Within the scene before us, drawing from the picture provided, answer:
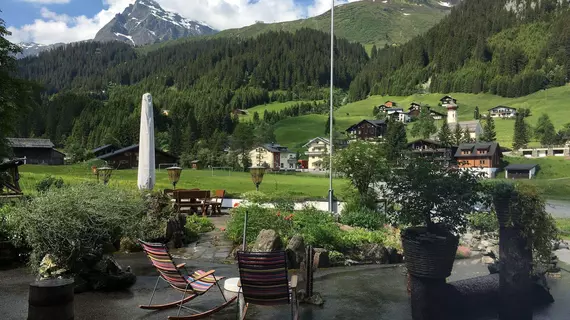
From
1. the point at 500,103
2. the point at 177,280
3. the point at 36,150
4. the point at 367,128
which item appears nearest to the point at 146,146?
the point at 177,280

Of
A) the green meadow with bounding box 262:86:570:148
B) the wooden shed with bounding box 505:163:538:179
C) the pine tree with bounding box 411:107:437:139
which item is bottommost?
the wooden shed with bounding box 505:163:538:179

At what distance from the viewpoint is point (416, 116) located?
142m

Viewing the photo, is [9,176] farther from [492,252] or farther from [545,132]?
[545,132]

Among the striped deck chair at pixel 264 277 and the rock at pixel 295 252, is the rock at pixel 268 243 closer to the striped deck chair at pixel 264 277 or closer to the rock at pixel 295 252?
the rock at pixel 295 252

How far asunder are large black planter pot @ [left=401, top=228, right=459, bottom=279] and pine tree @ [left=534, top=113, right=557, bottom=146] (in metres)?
99.8

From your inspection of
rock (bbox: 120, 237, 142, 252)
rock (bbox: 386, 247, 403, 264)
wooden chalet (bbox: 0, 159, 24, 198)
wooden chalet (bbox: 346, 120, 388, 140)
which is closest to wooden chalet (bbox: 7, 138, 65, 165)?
wooden chalet (bbox: 0, 159, 24, 198)

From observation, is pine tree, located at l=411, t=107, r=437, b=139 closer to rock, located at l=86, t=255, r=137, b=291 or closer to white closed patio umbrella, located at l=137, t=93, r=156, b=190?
white closed patio umbrella, located at l=137, t=93, r=156, b=190

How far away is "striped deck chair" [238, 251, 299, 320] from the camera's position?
4996 mm

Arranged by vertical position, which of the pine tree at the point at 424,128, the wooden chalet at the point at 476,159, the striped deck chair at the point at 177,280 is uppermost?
the pine tree at the point at 424,128

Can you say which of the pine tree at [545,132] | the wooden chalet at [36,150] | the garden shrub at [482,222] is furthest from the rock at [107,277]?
the pine tree at [545,132]

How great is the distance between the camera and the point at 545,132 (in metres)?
95.6

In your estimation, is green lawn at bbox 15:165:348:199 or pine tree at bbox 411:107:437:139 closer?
green lawn at bbox 15:165:348:199

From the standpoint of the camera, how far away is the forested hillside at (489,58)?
152375 millimetres

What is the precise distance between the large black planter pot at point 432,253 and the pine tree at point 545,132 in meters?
99.8
